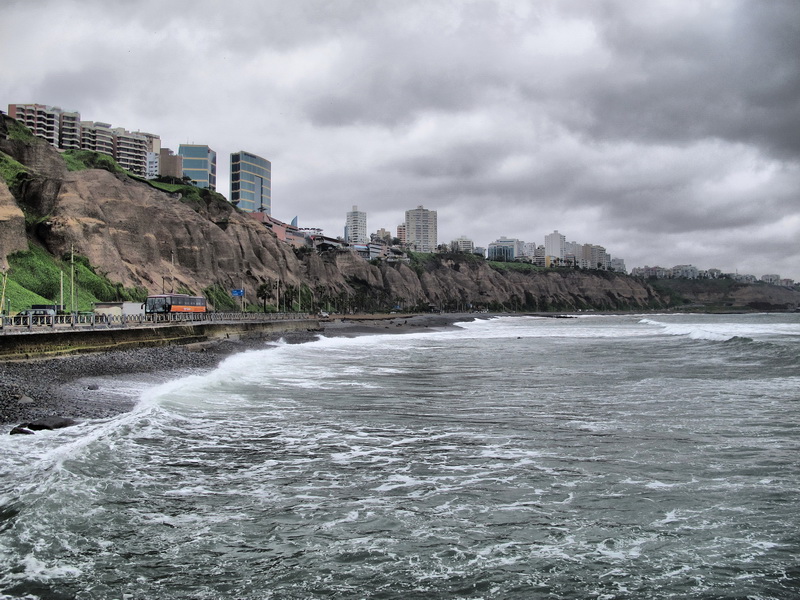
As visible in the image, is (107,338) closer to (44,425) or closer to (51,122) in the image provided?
(44,425)

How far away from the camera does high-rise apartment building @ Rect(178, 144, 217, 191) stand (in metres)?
173

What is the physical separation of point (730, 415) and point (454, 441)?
7911 millimetres

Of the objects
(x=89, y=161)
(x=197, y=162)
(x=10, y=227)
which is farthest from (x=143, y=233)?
(x=197, y=162)

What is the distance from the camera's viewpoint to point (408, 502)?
8.83 meters

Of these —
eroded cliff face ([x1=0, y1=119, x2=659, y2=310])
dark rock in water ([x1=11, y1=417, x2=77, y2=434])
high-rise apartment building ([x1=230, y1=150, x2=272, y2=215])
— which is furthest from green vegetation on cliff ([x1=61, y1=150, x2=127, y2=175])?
high-rise apartment building ([x1=230, y1=150, x2=272, y2=215])

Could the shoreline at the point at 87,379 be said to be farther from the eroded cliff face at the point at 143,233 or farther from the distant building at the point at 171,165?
the distant building at the point at 171,165

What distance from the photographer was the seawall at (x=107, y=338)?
2374 centimetres

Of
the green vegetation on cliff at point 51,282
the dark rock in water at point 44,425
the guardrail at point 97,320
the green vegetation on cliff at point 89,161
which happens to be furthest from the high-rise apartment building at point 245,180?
the dark rock in water at point 44,425

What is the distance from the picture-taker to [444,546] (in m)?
7.23

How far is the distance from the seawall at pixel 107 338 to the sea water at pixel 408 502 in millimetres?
10304

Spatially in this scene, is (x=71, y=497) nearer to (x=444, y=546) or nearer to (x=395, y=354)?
(x=444, y=546)

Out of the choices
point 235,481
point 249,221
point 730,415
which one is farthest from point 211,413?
point 249,221

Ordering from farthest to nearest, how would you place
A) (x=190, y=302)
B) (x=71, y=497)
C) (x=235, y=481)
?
(x=190, y=302) < (x=235, y=481) < (x=71, y=497)

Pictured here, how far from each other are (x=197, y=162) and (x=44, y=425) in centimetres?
17321
